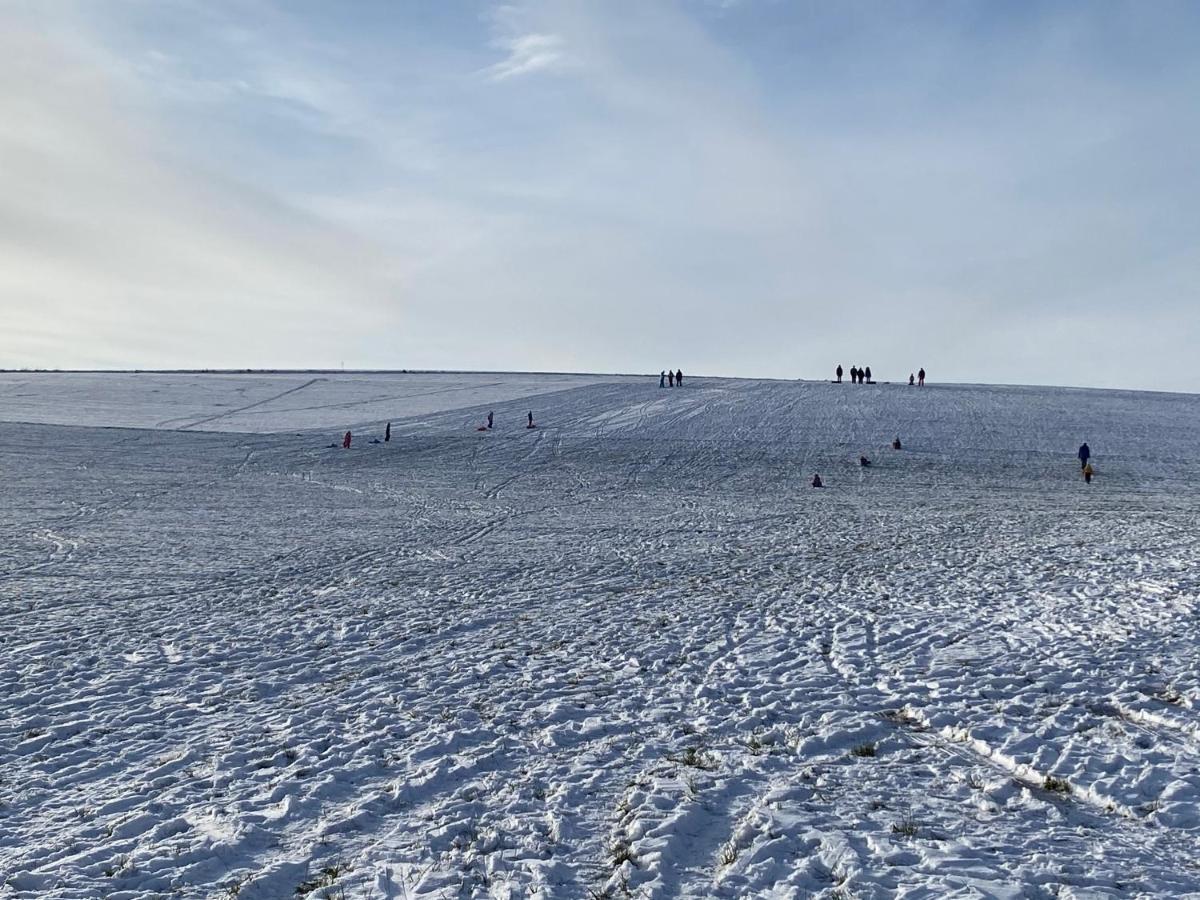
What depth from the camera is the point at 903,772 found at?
8.95 m

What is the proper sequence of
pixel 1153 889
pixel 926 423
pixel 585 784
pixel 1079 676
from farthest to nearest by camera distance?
pixel 926 423 < pixel 1079 676 < pixel 585 784 < pixel 1153 889

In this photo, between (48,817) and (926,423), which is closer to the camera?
(48,817)

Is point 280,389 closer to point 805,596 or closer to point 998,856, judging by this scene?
point 805,596

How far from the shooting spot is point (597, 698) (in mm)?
11344

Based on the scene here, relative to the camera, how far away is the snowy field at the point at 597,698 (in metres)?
7.29

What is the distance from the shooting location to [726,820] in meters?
7.94

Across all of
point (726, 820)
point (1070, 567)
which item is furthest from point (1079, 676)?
point (1070, 567)

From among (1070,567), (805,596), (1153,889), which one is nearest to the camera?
(1153,889)

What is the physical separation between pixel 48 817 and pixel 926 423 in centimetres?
5195

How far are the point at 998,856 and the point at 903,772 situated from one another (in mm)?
1773

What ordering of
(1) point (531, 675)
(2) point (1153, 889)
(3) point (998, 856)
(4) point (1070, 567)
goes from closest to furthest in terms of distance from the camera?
(2) point (1153, 889) < (3) point (998, 856) < (1) point (531, 675) < (4) point (1070, 567)

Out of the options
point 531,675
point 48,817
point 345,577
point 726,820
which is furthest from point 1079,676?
point 345,577

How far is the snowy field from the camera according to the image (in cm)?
729

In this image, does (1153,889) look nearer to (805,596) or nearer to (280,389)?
(805,596)
